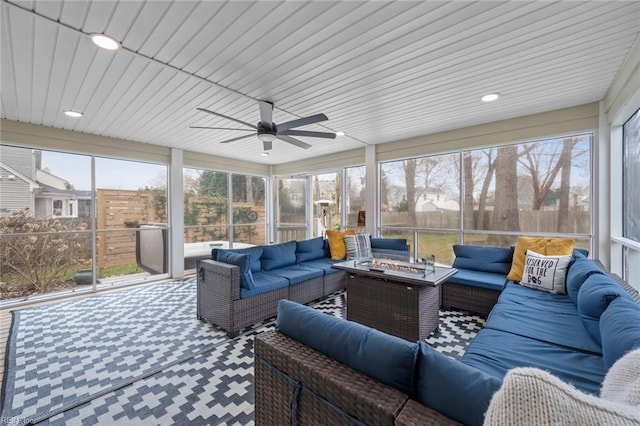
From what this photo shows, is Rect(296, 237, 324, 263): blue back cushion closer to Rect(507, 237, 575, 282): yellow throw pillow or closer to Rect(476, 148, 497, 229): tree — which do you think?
Rect(476, 148, 497, 229): tree

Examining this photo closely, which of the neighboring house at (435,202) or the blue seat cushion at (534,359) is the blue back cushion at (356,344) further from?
the neighboring house at (435,202)

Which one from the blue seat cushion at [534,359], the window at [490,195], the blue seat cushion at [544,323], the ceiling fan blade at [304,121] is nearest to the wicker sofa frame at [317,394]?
the blue seat cushion at [534,359]

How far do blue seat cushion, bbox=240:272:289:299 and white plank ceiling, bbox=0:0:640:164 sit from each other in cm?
222

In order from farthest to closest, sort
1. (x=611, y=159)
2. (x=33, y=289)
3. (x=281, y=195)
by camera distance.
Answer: (x=281, y=195) → (x=33, y=289) → (x=611, y=159)

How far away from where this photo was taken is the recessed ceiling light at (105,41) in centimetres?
201

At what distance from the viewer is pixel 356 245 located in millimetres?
4734

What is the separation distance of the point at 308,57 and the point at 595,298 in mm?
2757

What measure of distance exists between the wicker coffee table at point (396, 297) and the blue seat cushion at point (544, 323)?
23.7 inches

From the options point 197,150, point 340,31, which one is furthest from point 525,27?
point 197,150

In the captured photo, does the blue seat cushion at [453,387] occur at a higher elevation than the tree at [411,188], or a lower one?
lower

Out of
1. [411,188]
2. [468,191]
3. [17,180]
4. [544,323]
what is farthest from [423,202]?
[17,180]

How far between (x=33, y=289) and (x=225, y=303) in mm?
3727

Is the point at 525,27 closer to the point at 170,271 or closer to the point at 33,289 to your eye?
the point at 170,271

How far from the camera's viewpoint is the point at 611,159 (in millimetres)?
3299
